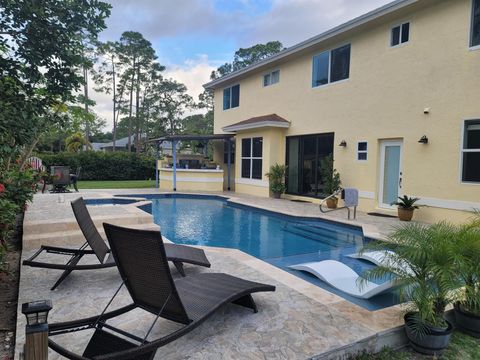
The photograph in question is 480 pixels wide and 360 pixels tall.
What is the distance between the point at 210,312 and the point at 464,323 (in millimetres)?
2825

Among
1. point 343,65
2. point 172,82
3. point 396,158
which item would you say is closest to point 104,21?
point 396,158

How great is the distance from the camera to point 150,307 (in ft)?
10.5

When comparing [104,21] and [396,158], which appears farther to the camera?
[396,158]

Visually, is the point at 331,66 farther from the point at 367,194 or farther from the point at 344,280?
the point at 344,280

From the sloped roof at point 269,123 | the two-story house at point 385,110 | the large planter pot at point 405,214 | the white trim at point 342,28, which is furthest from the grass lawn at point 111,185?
the large planter pot at point 405,214

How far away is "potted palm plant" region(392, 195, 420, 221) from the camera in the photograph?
9977mm

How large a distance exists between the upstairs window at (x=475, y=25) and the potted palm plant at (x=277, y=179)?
27.3ft

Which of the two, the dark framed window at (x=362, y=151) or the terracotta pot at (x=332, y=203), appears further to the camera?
the terracotta pot at (x=332, y=203)

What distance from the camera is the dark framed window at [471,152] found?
880cm

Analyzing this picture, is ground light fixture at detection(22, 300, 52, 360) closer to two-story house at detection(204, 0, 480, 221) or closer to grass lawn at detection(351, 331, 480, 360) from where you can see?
grass lawn at detection(351, 331, 480, 360)

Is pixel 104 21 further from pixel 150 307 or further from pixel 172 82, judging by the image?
pixel 172 82

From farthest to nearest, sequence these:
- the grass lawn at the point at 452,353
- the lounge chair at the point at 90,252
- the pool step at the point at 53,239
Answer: the pool step at the point at 53,239 → the lounge chair at the point at 90,252 → the grass lawn at the point at 452,353

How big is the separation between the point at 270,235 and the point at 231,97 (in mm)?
12827

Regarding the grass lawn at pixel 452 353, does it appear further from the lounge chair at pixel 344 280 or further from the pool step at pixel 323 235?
the pool step at pixel 323 235
